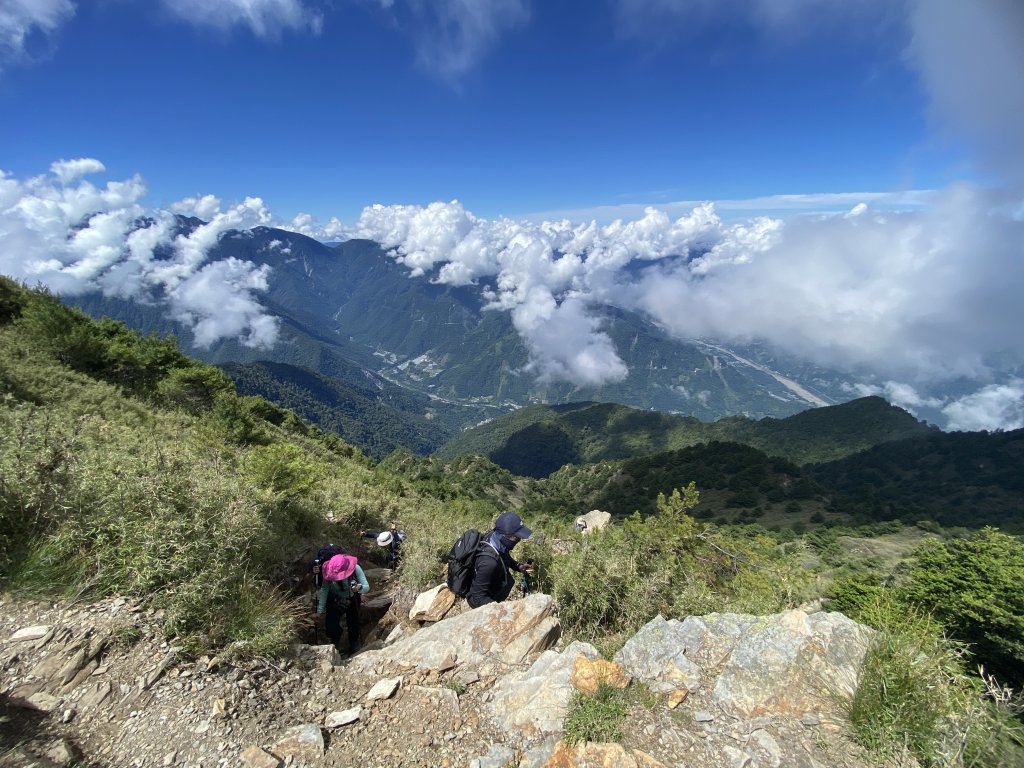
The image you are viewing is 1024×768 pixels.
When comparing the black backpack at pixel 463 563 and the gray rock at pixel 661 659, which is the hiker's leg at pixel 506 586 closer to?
the black backpack at pixel 463 563

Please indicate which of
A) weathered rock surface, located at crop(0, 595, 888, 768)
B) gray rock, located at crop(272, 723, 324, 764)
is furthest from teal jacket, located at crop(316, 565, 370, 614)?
gray rock, located at crop(272, 723, 324, 764)

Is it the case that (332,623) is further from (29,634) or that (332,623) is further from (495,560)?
(29,634)

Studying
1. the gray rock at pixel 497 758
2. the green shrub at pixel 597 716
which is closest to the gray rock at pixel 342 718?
the gray rock at pixel 497 758

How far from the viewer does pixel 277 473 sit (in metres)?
10.2

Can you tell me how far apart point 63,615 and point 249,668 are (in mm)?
1901

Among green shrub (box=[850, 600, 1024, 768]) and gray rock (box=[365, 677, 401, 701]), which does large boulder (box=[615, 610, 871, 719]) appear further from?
gray rock (box=[365, 677, 401, 701])

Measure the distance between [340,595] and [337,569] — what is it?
47cm

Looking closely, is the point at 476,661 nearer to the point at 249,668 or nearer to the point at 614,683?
the point at 614,683

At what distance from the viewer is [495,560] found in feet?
23.3

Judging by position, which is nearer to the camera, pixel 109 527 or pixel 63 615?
pixel 63 615

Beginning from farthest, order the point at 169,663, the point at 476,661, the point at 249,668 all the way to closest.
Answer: the point at 476,661 < the point at 249,668 < the point at 169,663

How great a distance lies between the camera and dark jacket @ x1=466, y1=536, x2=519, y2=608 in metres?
7.02

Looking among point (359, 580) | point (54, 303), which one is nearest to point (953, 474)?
point (359, 580)

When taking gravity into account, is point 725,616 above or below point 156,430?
below
